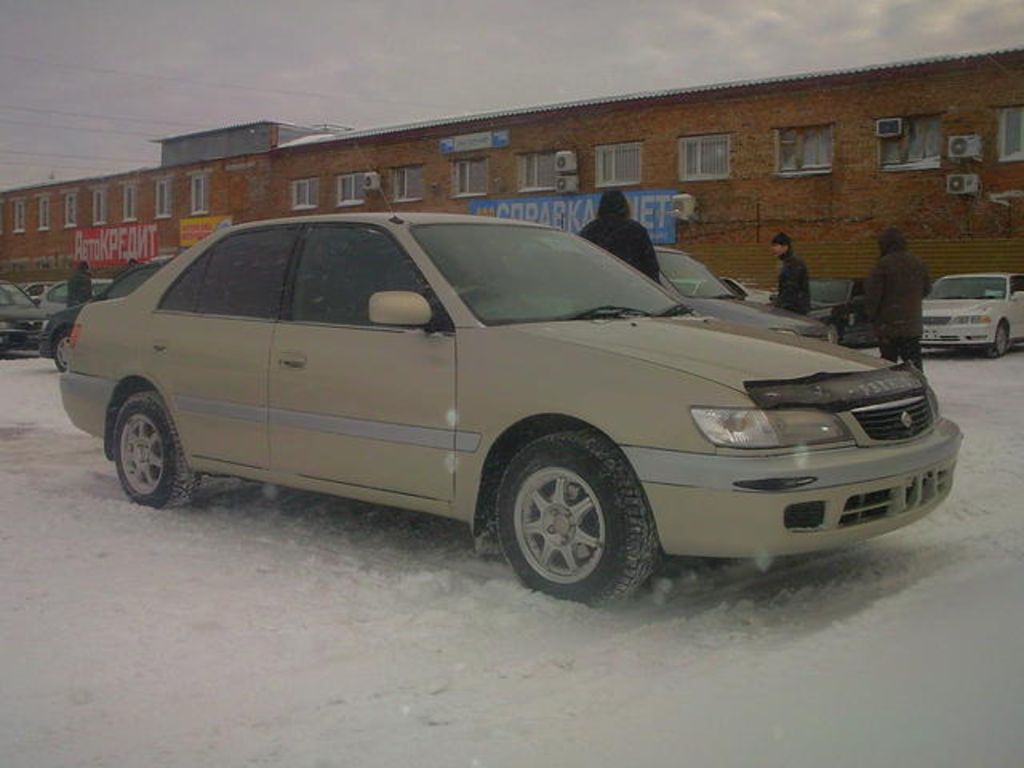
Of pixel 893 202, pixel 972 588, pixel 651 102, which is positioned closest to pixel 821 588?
pixel 972 588

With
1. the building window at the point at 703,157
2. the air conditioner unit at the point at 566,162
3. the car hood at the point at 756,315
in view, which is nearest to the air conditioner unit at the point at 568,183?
the air conditioner unit at the point at 566,162

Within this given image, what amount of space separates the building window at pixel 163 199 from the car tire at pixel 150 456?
35.2 m

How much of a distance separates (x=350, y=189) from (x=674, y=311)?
29.1 metres

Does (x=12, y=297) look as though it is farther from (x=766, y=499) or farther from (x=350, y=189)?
(x=766, y=499)

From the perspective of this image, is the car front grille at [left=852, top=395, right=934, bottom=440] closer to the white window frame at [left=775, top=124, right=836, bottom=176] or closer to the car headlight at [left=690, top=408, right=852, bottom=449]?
the car headlight at [left=690, top=408, right=852, bottom=449]

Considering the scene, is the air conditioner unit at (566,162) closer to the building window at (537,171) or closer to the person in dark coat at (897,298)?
the building window at (537,171)

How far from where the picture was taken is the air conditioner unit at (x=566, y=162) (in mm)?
27000

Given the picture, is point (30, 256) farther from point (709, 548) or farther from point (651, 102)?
point (709, 548)

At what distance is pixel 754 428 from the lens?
3.64 m

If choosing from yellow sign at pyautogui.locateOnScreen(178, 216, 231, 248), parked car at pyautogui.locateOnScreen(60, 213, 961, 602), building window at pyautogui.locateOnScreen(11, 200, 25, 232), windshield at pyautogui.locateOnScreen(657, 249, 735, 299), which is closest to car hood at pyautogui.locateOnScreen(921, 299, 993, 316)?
windshield at pyautogui.locateOnScreen(657, 249, 735, 299)

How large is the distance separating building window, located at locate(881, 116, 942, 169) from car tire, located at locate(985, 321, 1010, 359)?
6491 mm

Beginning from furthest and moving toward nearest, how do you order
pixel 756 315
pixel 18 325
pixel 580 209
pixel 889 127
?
pixel 580 209
pixel 889 127
pixel 18 325
pixel 756 315

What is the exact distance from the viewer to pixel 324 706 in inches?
120

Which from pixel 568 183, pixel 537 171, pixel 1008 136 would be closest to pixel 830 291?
pixel 1008 136
